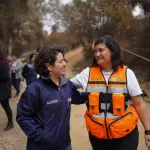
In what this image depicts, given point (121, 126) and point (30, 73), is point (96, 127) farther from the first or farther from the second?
point (30, 73)

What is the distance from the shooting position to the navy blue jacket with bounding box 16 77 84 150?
260 cm

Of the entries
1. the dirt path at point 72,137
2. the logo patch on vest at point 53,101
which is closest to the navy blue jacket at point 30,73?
the dirt path at point 72,137

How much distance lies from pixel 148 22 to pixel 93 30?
6859mm

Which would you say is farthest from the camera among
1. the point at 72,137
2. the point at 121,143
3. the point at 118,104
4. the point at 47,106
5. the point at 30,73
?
the point at 30,73

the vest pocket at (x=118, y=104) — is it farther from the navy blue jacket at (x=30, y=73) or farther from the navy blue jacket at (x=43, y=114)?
the navy blue jacket at (x=30, y=73)

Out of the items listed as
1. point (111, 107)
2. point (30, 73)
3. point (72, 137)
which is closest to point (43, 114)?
point (111, 107)

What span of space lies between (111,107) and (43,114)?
600 mm

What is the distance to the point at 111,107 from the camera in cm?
279

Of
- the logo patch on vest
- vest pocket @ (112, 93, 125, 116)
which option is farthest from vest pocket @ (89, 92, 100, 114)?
the logo patch on vest

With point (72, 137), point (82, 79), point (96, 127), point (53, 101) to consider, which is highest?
point (82, 79)

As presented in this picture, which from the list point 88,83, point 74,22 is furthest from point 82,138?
point 74,22

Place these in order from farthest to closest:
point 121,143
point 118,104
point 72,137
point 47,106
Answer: point 72,137, point 121,143, point 118,104, point 47,106

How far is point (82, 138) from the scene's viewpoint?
18.9ft

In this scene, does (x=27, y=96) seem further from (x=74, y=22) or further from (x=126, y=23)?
(x=74, y=22)
